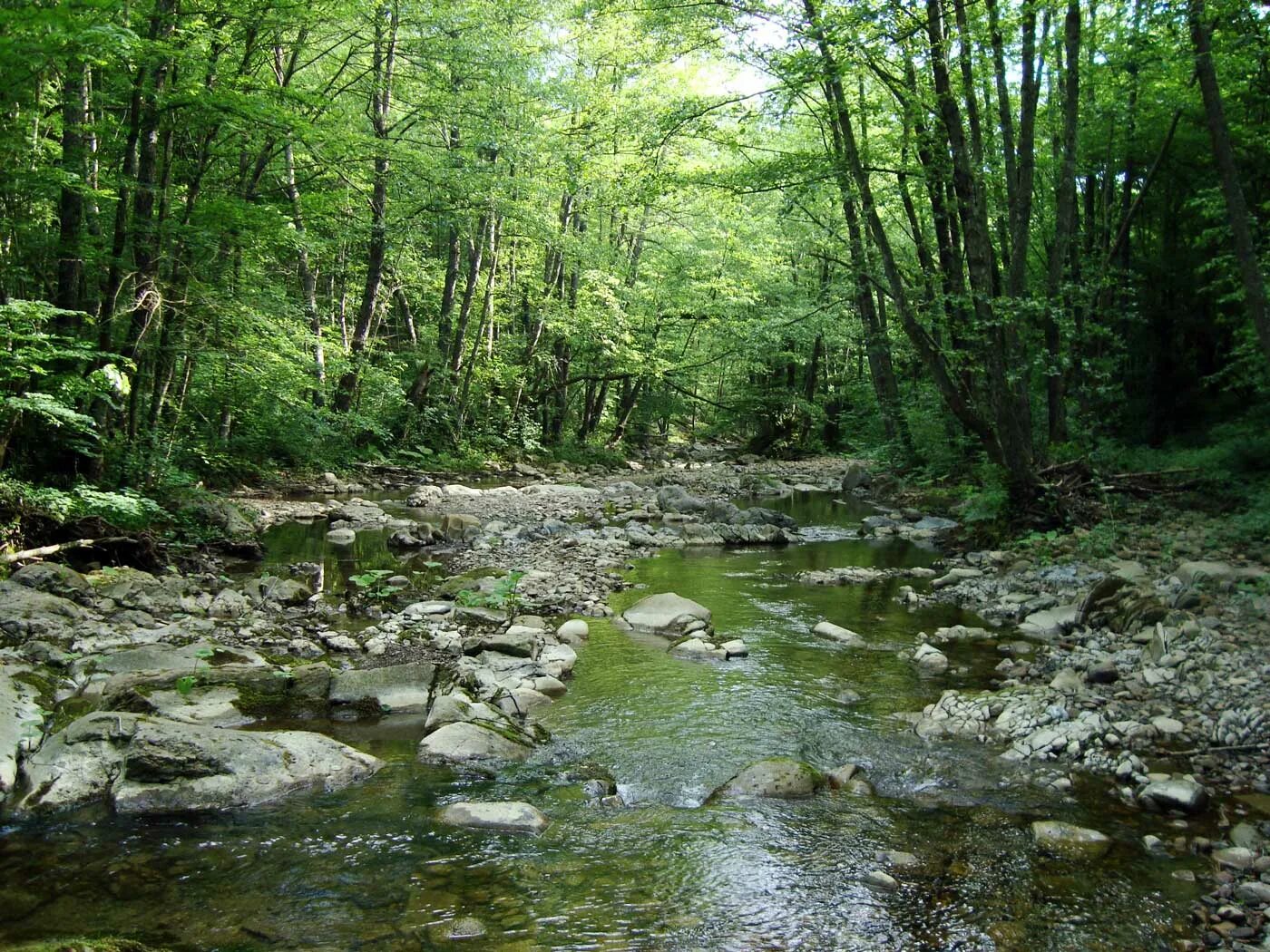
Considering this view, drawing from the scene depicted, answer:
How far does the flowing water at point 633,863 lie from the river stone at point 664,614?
2.28 meters

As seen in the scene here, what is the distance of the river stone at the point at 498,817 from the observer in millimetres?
3922

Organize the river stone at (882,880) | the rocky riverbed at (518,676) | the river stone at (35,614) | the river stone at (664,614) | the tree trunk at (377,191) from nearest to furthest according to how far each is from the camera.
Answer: the river stone at (882,880)
the rocky riverbed at (518,676)
the river stone at (35,614)
the river stone at (664,614)
the tree trunk at (377,191)

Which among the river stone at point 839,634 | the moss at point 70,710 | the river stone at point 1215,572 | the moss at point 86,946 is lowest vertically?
the river stone at point 839,634

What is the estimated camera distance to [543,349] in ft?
84.5

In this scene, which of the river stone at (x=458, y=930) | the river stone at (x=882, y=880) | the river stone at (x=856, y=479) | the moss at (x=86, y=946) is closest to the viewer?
the moss at (x=86, y=946)

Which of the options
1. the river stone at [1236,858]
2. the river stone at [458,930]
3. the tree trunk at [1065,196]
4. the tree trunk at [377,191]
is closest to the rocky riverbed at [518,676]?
the river stone at [1236,858]

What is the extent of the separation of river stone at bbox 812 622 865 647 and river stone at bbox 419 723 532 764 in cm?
369

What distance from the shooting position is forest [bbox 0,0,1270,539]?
8562 mm

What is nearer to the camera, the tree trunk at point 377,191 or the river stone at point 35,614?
the river stone at point 35,614

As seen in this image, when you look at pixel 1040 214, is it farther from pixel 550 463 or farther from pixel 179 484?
pixel 179 484

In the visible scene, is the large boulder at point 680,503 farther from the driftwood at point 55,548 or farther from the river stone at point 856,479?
the driftwood at point 55,548

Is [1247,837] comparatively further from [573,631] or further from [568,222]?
[568,222]

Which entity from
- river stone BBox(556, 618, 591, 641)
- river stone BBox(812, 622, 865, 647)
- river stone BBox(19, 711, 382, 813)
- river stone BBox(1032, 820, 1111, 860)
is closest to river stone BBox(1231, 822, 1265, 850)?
river stone BBox(1032, 820, 1111, 860)

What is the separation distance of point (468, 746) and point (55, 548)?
5.27 m
